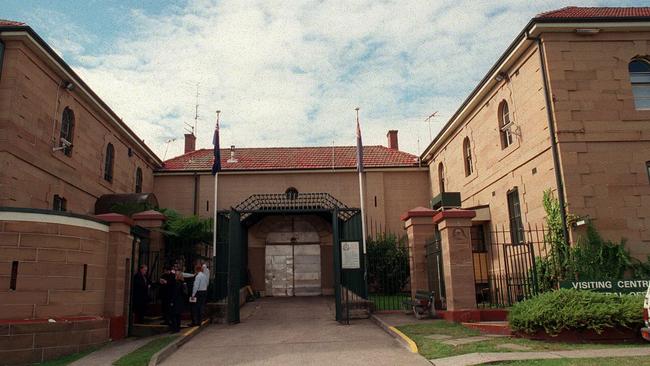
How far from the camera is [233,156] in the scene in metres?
27.4

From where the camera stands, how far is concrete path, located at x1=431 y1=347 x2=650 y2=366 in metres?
7.20

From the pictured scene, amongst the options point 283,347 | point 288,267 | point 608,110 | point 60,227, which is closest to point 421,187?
point 288,267

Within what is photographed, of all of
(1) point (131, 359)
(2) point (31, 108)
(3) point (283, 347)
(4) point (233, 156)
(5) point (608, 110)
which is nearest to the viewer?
(1) point (131, 359)

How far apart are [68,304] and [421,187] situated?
19.2m

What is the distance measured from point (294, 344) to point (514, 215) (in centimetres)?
977

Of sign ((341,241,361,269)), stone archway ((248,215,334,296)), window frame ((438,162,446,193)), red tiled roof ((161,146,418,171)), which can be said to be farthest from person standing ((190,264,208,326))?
window frame ((438,162,446,193))

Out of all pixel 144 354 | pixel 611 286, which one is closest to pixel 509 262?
pixel 611 286

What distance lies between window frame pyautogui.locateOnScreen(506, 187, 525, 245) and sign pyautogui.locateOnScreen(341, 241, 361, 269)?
5744mm

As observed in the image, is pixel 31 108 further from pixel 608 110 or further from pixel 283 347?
pixel 608 110

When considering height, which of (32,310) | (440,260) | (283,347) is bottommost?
(283,347)

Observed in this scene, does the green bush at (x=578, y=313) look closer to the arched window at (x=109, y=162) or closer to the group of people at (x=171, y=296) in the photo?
the group of people at (x=171, y=296)

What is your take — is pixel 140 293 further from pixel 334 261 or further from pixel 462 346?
pixel 462 346

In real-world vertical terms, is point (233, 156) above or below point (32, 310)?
above

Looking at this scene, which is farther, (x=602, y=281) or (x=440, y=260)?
(x=440, y=260)
